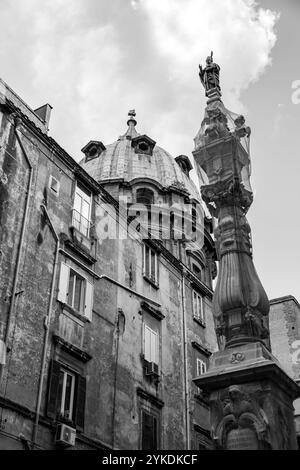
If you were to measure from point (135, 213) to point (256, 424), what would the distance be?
22698 mm

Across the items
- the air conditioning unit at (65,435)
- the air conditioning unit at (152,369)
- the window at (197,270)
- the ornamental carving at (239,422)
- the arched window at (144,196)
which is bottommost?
the ornamental carving at (239,422)

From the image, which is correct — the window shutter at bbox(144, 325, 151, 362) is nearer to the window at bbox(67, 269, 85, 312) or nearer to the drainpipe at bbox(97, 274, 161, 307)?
the drainpipe at bbox(97, 274, 161, 307)

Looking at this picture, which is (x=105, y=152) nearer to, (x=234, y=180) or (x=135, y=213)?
(x=135, y=213)

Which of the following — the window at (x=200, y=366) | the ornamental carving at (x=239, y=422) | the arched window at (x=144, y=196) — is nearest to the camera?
the ornamental carving at (x=239, y=422)

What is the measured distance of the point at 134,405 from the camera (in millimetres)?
18703

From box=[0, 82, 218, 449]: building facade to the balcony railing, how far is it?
0.18 ft

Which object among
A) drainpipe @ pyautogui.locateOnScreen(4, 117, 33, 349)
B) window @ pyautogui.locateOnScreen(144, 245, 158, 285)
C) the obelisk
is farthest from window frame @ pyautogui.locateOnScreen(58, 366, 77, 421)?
the obelisk

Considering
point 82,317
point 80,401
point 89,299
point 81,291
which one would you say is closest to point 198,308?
point 89,299

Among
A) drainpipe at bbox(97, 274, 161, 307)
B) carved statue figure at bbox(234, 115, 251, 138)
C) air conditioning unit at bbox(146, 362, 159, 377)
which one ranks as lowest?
air conditioning unit at bbox(146, 362, 159, 377)

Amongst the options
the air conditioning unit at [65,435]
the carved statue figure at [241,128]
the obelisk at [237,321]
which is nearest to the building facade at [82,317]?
the air conditioning unit at [65,435]

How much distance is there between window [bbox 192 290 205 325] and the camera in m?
25.2

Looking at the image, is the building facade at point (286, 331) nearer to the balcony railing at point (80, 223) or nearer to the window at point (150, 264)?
the window at point (150, 264)

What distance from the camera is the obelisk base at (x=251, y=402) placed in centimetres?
844

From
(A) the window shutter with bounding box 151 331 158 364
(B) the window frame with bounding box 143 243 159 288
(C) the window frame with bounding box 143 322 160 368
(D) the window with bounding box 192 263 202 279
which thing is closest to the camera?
(C) the window frame with bounding box 143 322 160 368
